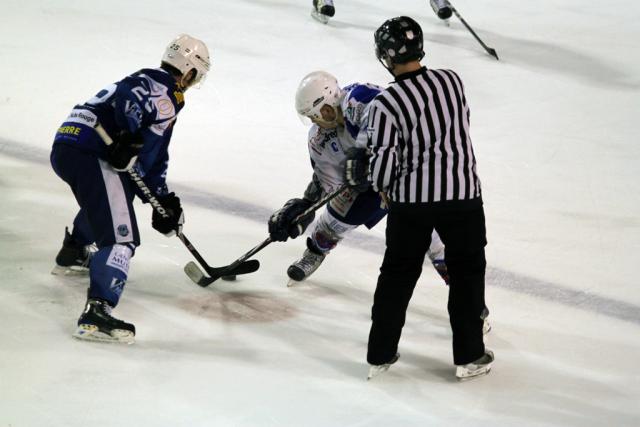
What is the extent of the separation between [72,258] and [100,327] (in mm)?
672

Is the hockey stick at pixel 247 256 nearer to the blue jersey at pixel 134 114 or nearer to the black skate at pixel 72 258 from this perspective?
the black skate at pixel 72 258

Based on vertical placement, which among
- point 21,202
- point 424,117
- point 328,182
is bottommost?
point 21,202

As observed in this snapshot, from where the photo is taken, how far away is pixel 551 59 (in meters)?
7.05

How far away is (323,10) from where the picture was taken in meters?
A: 7.49

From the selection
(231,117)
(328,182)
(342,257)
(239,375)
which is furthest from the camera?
(231,117)

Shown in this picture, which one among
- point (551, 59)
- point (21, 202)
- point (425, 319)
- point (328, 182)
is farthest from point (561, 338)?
point (551, 59)

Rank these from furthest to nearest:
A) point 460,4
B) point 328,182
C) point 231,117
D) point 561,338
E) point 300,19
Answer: point 460,4, point 300,19, point 231,117, point 328,182, point 561,338

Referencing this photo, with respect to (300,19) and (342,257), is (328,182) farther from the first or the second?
(300,19)

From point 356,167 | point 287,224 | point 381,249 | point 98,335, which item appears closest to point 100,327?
point 98,335

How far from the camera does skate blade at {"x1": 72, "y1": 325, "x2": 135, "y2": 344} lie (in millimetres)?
3342

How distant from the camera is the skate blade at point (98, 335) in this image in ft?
11.0

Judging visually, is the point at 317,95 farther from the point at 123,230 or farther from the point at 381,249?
the point at 381,249

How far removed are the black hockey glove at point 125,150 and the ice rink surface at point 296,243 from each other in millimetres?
601

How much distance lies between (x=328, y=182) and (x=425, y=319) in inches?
26.1
